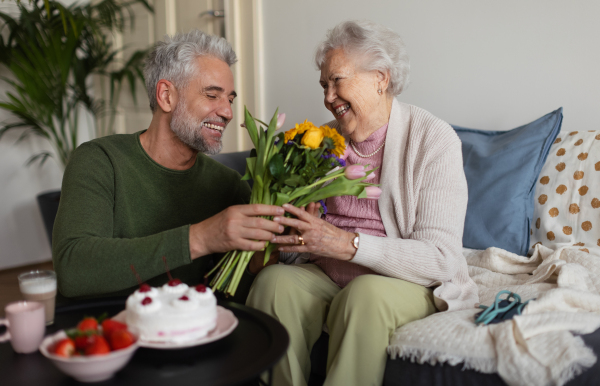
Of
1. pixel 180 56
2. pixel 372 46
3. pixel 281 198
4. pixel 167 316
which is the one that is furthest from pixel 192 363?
pixel 372 46

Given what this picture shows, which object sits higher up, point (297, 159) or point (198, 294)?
point (297, 159)

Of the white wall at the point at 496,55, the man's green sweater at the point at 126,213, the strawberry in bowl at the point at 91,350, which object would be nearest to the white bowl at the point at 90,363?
the strawberry in bowl at the point at 91,350

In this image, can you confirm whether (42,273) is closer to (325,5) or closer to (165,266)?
(165,266)

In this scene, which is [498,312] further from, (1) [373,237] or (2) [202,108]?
(2) [202,108]

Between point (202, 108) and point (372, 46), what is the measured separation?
0.58 m

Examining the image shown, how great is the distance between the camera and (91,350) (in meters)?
0.79

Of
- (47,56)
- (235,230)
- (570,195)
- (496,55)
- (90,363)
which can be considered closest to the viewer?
(90,363)

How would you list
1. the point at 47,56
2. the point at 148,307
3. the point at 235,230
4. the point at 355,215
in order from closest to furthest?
the point at 148,307 → the point at 235,230 → the point at 355,215 → the point at 47,56

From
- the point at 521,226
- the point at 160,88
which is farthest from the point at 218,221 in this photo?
the point at 521,226

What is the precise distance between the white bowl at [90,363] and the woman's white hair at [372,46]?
3.69 ft

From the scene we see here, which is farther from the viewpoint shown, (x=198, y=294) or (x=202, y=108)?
(x=202, y=108)

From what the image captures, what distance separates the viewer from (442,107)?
7.36ft

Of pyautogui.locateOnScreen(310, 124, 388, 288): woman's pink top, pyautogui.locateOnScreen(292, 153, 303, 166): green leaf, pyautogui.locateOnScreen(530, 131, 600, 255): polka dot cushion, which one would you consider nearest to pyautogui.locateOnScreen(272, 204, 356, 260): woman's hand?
pyautogui.locateOnScreen(292, 153, 303, 166): green leaf

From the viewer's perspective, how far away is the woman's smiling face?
1.58 meters
